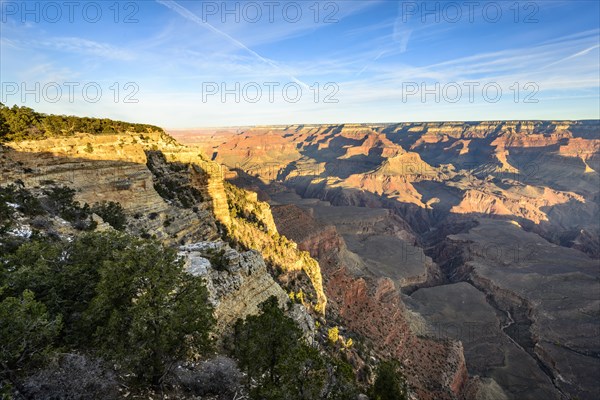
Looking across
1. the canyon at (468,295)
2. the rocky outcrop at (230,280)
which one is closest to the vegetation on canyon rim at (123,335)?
the rocky outcrop at (230,280)

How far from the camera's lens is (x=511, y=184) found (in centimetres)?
19200

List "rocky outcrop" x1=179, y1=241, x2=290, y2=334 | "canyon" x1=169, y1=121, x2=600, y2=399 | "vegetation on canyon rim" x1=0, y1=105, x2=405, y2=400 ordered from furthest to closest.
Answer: "canyon" x1=169, y1=121, x2=600, y2=399
"rocky outcrop" x1=179, y1=241, x2=290, y2=334
"vegetation on canyon rim" x1=0, y1=105, x2=405, y2=400

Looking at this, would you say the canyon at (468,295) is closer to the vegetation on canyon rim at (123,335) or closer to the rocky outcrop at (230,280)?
the rocky outcrop at (230,280)

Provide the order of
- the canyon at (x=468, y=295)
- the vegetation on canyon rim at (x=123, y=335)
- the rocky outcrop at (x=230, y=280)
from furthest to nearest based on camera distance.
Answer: the canyon at (x=468, y=295) < the rocky outcrop at (x=230, y=280) < the vegetation on canyon rim at (x=123, y=335)

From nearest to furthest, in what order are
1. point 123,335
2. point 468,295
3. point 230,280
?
1. point 123,335
2. point 230,280
3. point 468,295

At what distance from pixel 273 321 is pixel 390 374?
8.66 m

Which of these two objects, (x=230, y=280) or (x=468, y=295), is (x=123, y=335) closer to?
(x=230, y=280)

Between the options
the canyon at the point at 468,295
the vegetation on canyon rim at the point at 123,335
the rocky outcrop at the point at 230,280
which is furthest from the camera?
the canyon at the point at 468,295

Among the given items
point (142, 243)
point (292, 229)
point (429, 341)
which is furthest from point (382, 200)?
point (142, 243)

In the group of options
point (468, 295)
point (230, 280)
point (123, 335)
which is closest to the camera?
point (123, 335)

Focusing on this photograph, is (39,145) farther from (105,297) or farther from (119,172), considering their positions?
(105,297)

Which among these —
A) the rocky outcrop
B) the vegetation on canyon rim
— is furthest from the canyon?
the vegetation on canyon rim

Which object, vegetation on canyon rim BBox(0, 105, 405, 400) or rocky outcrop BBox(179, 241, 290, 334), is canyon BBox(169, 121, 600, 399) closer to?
rocky outcrop BBox(179, 241, 290, 334)

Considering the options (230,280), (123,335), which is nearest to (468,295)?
(230,280)
